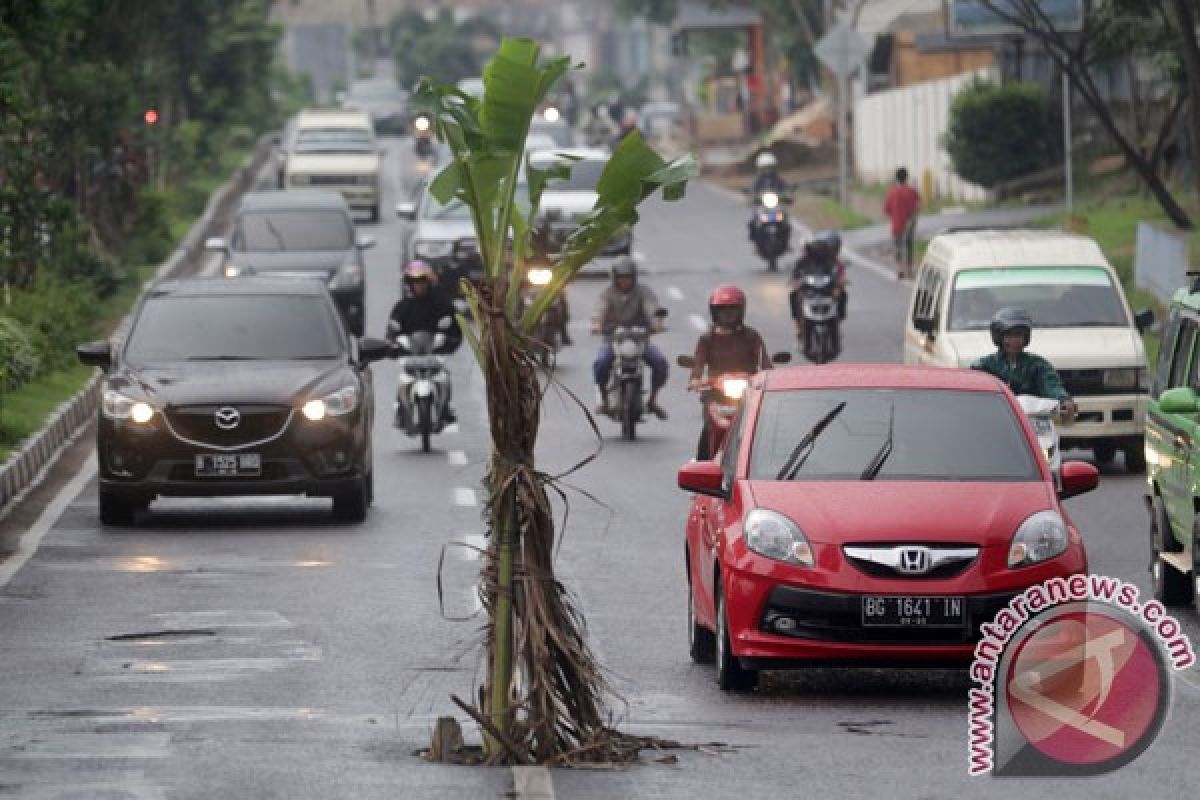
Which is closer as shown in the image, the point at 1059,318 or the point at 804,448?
the point at 804,448

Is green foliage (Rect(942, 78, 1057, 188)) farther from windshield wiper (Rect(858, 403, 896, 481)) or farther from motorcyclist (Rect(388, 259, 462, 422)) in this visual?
windshield wiper (Rect(858, 403, 896, 481))

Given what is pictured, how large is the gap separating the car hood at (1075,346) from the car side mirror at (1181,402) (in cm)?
886

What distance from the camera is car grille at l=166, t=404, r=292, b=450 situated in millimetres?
21094

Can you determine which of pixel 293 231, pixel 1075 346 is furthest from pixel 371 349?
pixel 293 231

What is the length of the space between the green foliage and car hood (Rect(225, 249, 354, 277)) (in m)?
20.2

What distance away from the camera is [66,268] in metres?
38.5

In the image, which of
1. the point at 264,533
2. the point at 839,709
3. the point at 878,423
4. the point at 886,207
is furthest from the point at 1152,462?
the point at 886,207

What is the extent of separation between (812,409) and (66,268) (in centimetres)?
2536

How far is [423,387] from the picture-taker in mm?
27016

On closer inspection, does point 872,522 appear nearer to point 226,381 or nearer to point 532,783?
point 532,783

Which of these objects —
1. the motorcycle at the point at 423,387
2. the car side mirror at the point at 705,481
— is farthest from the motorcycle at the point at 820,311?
the car side mirror at the point at 705,481

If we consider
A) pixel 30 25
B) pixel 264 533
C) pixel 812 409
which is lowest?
pixel 264 533

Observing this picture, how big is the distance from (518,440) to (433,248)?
31359 millimetres

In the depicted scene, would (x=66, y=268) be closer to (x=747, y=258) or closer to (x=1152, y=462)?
(x=747, y=258)
